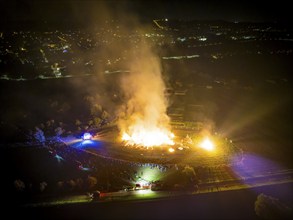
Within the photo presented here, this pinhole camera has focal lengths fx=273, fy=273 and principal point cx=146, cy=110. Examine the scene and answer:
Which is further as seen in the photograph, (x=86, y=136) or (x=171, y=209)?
(x=86, y=136)

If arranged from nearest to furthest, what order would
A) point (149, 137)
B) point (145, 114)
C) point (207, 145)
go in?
point (207, 145), point (149, 137), point (145, 114)

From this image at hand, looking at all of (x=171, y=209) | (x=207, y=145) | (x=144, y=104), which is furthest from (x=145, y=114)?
(x=171, y=209)

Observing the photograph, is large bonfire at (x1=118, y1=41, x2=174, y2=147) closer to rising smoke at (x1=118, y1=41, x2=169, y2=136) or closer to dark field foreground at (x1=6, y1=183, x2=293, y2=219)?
rising smoke at (x1=118, y1=41, x2=169, y2=136)


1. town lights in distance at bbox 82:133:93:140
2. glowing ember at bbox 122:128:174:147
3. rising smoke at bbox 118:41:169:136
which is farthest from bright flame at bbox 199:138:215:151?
town lights in distance at bbox 82:133:93:140

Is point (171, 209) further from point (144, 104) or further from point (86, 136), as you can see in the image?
point (144, 104)

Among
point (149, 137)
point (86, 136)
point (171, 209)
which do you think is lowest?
point (171, 209)

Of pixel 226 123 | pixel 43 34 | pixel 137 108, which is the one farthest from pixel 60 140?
pixel 43 34
